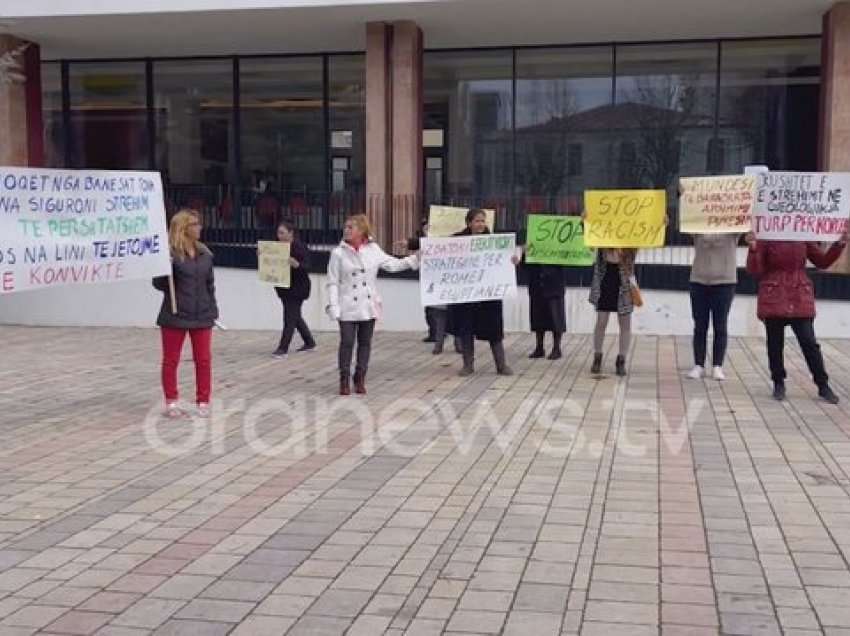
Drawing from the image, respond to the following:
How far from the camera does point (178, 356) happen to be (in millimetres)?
8188

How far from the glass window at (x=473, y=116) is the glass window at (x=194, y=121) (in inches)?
163

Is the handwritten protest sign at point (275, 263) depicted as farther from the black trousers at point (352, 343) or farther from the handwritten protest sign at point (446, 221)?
the black trousers at point (352, 343)

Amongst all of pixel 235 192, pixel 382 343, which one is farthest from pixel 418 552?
pixel 235 192

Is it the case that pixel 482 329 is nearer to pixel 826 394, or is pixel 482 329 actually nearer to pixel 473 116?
pixel 826 394

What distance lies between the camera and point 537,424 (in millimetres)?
8055

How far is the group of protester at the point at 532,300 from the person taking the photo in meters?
8.20

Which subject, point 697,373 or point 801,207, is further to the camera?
point 697,373

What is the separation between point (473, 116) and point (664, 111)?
11.7 feet

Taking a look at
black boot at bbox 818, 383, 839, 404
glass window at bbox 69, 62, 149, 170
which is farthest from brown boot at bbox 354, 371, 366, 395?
glass window at bbox 69, 62, 149, 170

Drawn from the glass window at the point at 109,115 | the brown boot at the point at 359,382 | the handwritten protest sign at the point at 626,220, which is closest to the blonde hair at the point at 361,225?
the brown boot at the point at 359,382

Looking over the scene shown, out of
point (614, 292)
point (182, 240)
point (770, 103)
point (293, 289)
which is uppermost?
point (770, 103)

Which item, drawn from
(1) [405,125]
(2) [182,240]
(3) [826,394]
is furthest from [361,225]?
(1) [405,125]

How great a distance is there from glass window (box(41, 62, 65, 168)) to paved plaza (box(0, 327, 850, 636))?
11.9 metres

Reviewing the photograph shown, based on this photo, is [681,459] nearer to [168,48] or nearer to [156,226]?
[156,226]
